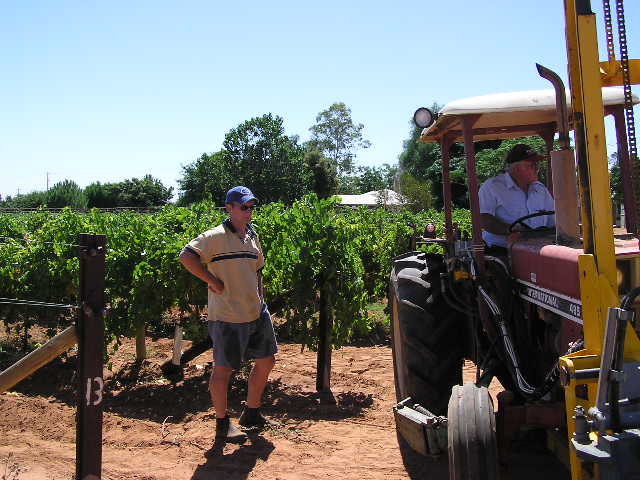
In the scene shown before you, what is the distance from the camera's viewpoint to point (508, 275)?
3654 millimetres

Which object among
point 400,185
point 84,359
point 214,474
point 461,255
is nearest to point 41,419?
point 214,474

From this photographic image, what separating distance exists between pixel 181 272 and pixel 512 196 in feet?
11.7

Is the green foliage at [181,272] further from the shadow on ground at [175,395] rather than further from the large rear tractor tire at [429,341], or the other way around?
the large rear tractor tire at [429,341]

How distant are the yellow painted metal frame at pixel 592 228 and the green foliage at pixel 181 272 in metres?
3.09

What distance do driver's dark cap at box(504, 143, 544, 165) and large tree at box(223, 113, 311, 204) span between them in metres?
50.8

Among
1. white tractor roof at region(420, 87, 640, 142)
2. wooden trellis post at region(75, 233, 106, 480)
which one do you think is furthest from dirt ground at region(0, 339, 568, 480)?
white tractor roof at region(420, 87, 640, 142)

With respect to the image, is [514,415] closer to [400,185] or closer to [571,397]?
[571,397]

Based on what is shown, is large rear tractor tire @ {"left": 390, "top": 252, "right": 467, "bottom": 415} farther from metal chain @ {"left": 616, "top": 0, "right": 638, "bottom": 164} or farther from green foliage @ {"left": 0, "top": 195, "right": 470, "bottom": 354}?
metal chain @ {"left": 616, "top": 0, "right": 638, "bottom": 164}

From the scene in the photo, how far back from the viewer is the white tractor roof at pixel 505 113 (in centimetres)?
360

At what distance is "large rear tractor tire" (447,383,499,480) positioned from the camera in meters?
2.78

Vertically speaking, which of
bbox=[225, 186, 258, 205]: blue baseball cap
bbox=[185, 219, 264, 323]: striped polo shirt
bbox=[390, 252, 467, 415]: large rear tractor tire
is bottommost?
bbox=[390, 252, 467, 415]: large rear tractor tire

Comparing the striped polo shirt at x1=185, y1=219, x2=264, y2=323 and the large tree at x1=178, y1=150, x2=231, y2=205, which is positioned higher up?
the large tree at x1=178, y1=150, x2=231, y2=205

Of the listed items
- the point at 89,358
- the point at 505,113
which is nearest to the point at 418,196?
the point at 505,113

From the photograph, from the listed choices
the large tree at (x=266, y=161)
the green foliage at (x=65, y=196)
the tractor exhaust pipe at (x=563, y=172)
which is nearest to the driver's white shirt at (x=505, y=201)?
the tractor exhaust pipe at (x=563, y=172)
